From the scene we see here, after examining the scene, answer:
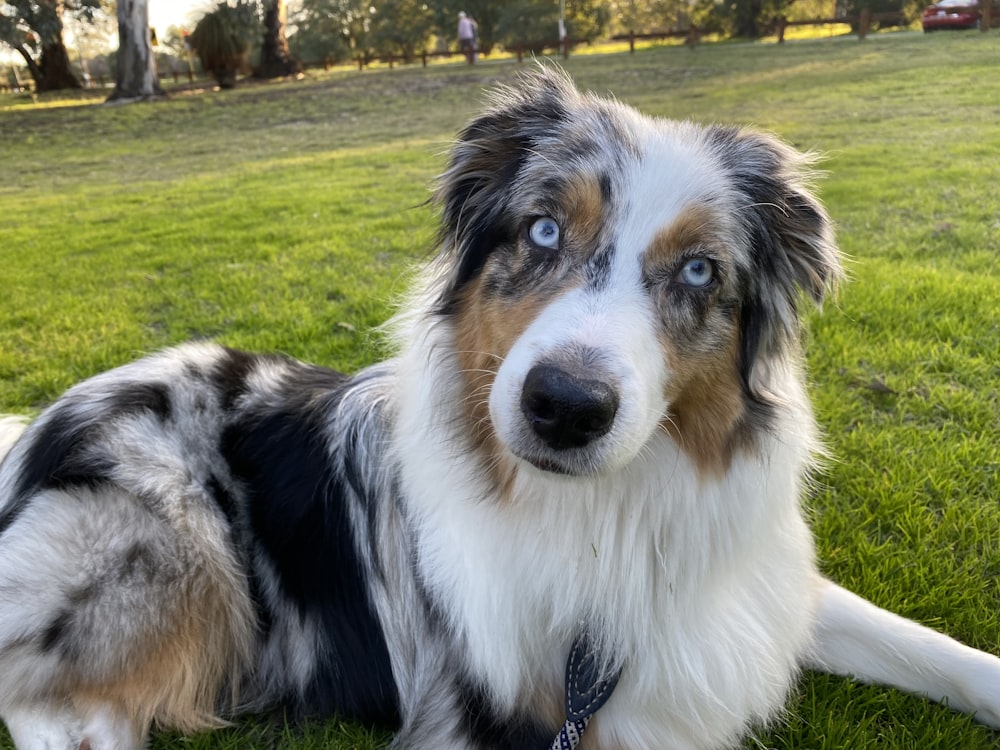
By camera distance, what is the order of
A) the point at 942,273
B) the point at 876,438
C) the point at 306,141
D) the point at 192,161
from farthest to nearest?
1. the point at 306,141
2. the point at 192,161
3. the point at 942,273
4. the point at 876,438

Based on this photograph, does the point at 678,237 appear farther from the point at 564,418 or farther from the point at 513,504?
the point at 513,504

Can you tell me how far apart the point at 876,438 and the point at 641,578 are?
283 centimetres

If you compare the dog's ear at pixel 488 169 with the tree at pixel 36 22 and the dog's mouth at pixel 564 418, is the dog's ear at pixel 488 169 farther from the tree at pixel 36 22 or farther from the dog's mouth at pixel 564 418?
the tree at pixel 36 22

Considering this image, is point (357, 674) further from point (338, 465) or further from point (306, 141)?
point (306, 141)

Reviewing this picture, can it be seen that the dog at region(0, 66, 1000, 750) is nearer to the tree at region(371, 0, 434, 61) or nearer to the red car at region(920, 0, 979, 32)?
the red car at region(920, 0, 979, 32)

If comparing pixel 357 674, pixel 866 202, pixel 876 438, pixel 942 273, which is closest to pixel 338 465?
pixel 357 674

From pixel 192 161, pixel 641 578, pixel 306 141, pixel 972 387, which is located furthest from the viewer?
pixel 306 141

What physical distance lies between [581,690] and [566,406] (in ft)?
3.79

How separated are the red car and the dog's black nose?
31788 millimetres

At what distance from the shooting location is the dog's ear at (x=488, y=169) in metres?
2.84

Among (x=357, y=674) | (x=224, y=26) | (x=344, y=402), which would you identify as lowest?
(x=357, y=674)

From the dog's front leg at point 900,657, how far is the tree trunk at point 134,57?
103ft

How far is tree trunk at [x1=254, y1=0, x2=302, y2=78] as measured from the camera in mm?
35312

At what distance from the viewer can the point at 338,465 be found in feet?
10.6
